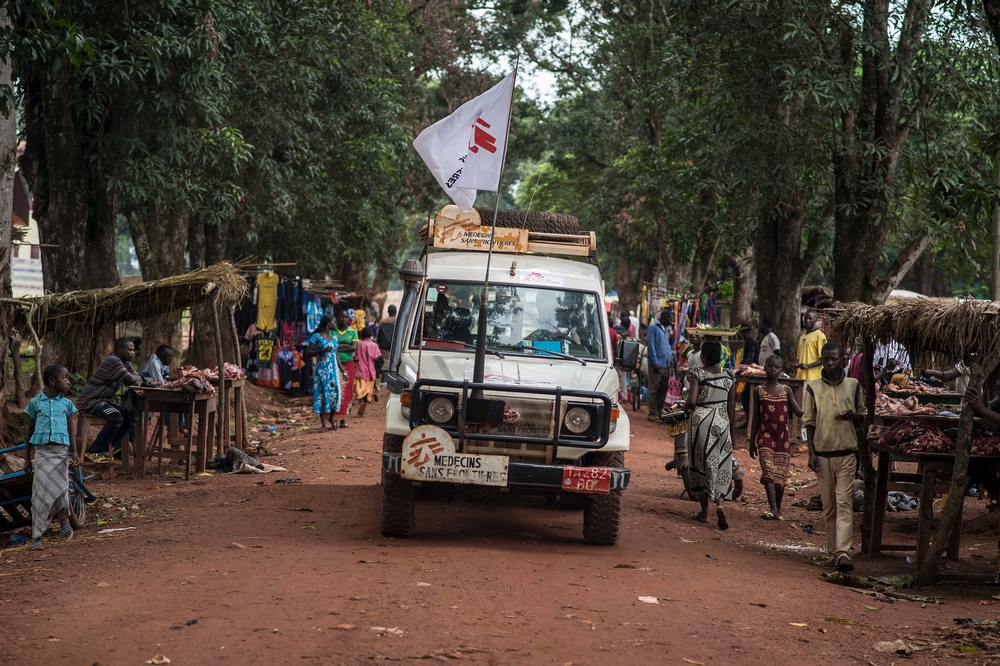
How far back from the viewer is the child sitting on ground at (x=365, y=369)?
18516 mm

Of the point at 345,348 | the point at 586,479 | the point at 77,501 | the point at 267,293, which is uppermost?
the point at 267,293

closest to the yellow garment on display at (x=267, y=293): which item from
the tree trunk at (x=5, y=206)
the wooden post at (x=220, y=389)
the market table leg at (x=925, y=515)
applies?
the wooden post at (x=220, y=389)

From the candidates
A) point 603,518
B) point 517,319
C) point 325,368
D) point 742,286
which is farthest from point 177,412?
point 742,286

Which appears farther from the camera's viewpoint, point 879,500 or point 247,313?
point 247,313

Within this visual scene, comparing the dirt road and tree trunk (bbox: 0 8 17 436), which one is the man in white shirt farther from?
tree trunk (bbox: 0 8 17 436)

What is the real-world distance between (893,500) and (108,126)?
12.0 m

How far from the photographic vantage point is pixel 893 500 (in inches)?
466

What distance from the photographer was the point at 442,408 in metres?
7.86

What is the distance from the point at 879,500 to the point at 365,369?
11.5 meters

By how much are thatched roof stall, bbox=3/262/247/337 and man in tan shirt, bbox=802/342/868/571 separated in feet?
21.8

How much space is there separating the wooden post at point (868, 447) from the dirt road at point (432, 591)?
396 millimetres

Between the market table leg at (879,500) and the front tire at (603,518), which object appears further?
the market table leg at (879,500)

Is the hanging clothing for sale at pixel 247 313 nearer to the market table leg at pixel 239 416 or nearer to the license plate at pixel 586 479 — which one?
the market table leg at pixel 239 416

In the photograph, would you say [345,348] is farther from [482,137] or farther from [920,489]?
[920,489]
